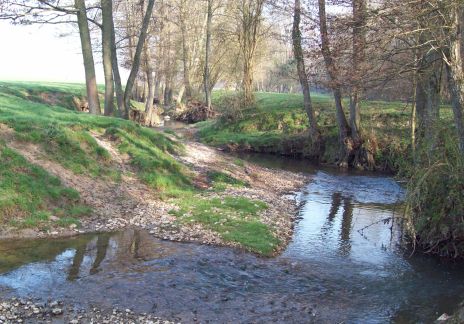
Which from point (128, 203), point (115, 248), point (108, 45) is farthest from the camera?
point (108, 45)

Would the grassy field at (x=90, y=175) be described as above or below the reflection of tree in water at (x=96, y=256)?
above

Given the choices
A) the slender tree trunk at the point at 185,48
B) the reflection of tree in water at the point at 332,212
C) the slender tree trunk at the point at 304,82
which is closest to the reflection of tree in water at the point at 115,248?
the reflection of tree in water at the point at 332,212

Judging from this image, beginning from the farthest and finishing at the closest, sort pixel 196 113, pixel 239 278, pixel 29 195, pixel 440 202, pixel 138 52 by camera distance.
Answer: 1. pixel 196 113
2. pixel 138 52
3. pixel 29 195
4. pixel 440 202
5. pixel 239 278

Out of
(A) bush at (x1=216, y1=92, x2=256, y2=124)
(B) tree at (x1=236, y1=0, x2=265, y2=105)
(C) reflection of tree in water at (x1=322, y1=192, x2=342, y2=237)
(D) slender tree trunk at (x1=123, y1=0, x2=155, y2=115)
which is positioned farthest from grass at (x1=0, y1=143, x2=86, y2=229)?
(B) tree at (x1=236, y1=0, x2=265, y2=105)

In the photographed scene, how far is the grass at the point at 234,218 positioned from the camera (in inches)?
515

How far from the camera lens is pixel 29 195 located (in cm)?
Result: 1380

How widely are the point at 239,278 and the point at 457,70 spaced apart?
7267mm

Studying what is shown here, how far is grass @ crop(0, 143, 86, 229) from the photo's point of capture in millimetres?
13008

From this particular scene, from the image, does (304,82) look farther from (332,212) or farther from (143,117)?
(143,117)

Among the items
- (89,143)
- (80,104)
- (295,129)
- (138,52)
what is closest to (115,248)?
(89,143)

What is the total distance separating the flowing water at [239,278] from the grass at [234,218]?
63cm

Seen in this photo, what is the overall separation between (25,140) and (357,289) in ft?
38.9

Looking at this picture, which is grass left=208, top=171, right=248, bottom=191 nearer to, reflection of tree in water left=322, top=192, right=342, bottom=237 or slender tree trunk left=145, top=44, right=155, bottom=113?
reflection of tree in water left=322, top=192, right=342, bottom=237

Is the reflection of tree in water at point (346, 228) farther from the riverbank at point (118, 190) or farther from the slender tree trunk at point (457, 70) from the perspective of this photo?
the slender tree trunk at point (457, 70)
